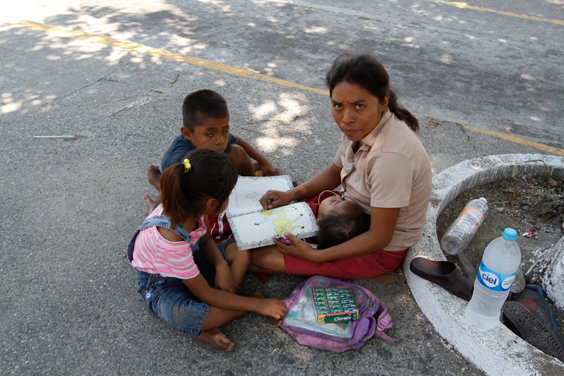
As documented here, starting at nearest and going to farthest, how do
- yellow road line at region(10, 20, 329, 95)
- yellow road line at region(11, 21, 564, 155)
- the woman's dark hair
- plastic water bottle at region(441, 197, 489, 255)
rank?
the woman's dark hair → plastic water bottle at region(441, 197, 489, 255) → yellow road line at region(11, 21, 564, 155) → yellow road line at region(10, 20, 329, 95)

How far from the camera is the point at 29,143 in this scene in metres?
3.65

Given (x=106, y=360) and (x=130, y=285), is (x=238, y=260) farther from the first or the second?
(x=106, y=360)

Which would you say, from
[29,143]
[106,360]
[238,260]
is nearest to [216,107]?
[238,260]

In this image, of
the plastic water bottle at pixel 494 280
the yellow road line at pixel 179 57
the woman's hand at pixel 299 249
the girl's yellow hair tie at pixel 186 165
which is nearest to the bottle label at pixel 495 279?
the plastic water bottle at pixel 494 280

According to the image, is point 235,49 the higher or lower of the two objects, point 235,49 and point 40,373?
the higher

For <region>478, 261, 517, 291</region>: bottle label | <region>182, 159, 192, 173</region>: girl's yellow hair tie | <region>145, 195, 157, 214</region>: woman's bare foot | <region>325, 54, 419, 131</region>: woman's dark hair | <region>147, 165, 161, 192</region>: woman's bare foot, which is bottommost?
<region>145, 195, 157, 214</region>: woman's bare foot

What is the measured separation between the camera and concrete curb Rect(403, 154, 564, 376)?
178cm

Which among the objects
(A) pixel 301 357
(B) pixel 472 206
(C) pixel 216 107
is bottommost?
(A) pixel 301 357

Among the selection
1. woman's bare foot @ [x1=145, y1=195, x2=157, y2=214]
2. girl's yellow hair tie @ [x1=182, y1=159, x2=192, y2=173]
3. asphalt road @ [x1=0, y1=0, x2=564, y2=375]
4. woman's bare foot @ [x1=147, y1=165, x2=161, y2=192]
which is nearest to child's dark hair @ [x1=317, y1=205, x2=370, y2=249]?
asphalt road @ [x1=0, y1=0, x2=564, y2=375]

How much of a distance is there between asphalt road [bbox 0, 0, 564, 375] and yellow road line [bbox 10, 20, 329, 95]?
4cm

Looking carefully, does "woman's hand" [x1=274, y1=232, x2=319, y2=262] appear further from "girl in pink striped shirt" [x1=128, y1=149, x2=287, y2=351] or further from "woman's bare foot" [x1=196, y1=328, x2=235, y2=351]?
"woman's bare foot" [x1=196, y1=328, x2=235, y2=351]

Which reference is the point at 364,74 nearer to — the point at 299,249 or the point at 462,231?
the point at 299,249

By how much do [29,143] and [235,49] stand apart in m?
2.95

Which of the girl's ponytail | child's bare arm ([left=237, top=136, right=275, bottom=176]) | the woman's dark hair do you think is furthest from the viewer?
child's bare arm ([left=237, top=136, right=275, bottom=176])
